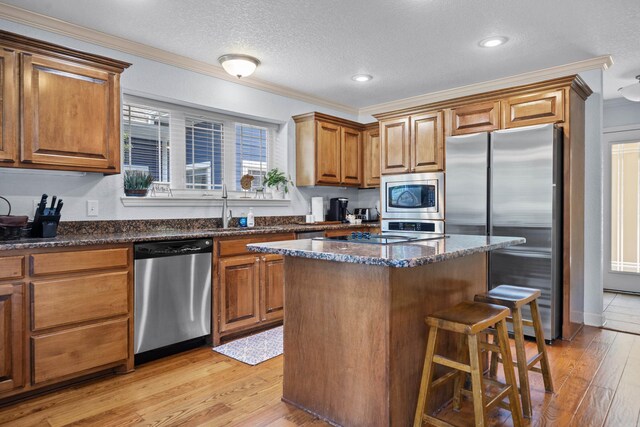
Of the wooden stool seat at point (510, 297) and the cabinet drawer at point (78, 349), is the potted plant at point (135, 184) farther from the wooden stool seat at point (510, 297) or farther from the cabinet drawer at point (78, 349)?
the wooden stool seat at point (510, 297)

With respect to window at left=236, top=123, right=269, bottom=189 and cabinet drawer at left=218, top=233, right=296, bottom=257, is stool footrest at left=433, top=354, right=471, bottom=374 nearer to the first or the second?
cabinet drawer at left=218, top=233, right=296, bottom=257

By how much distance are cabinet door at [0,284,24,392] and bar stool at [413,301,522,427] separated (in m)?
2.15

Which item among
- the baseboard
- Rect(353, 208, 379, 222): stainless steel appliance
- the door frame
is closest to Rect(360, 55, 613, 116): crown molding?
Rect(353, 208, 379, 222): stainless steel appliance

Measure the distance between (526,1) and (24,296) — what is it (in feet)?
11.5

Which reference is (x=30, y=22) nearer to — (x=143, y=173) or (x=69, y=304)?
(x=143, y=173)

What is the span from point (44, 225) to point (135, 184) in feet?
2.73

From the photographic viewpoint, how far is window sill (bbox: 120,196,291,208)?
10.7 feet

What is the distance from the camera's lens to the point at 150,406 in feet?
7.22

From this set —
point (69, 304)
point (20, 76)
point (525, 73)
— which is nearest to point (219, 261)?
point (69, 304)

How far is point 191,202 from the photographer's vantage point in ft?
12.0

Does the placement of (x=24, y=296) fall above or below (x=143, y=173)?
below

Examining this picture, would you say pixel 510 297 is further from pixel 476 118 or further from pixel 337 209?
pixel 337 209

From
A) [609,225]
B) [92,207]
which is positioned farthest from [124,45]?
[609,225]

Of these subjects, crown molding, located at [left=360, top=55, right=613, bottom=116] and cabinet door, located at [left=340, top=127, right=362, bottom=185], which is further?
cabinet door, located at [left=340, top=127, right=362, bottom=185]
